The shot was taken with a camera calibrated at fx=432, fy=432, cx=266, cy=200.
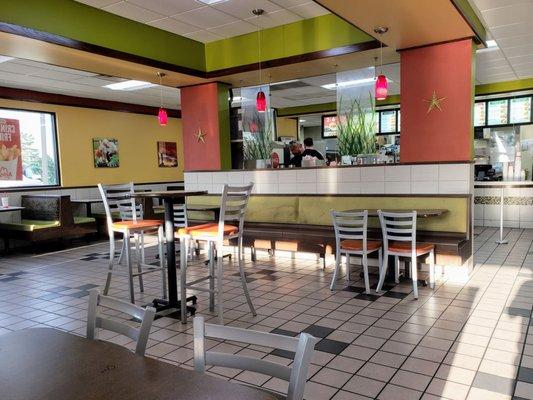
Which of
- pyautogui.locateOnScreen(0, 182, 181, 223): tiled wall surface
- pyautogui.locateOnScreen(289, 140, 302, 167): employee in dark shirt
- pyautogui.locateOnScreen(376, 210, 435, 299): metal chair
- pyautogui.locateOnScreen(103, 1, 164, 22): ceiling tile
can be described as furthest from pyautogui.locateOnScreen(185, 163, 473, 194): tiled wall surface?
pyautogui.locateOnScreen(0, 182, 181, 223): tiled wall surface

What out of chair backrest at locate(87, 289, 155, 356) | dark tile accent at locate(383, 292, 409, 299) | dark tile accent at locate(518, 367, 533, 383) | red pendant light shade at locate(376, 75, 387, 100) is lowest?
dark tile accent at locate(383, 292, 409, 299)

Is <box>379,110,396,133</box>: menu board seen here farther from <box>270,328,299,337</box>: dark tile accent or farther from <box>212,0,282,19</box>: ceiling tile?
<box>270,328,299,337</box>: dark tile accent

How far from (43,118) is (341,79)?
21.6 ft

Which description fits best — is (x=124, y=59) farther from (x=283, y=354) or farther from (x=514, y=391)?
(x=514, y=391)

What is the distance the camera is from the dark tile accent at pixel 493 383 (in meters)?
2.78

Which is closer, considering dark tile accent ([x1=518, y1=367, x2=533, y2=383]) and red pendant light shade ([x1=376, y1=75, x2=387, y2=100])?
dark tile accent ([x1=518, y1=367, x2=533, y2=383])

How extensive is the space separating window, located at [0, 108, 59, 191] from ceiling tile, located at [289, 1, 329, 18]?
6.45 m

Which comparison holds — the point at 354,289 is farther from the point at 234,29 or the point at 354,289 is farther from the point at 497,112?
the point at 497,112

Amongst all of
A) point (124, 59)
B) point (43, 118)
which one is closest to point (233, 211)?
point (124, 59)

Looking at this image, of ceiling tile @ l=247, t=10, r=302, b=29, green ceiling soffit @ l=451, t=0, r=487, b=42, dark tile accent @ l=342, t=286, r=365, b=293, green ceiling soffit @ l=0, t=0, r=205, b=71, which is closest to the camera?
green ceiling soffit @ l=451, t=0, r=487, b=42

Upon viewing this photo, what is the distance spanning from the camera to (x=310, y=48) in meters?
6.33

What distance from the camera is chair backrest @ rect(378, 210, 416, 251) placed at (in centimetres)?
481

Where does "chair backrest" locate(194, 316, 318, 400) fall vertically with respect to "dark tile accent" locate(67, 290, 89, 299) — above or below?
above

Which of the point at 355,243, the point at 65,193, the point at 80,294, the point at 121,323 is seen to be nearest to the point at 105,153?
the point at 65,193
